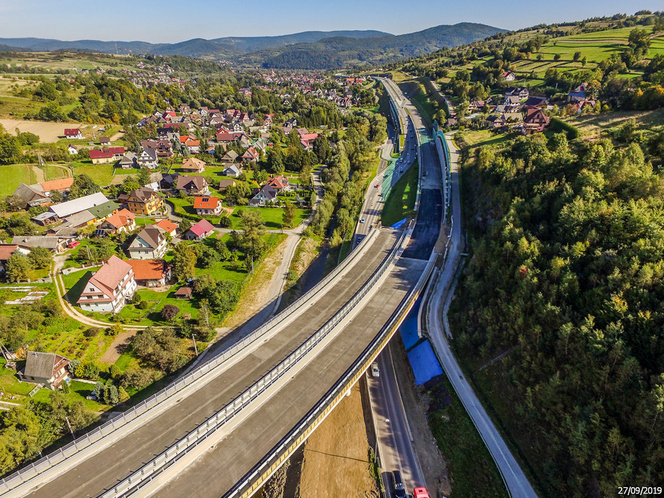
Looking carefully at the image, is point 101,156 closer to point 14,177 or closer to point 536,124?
point 14,177

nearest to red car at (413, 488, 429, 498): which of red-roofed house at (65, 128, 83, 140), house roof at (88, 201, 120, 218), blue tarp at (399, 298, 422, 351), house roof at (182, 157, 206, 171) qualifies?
blue tarp at (399, 298, 422, 351)

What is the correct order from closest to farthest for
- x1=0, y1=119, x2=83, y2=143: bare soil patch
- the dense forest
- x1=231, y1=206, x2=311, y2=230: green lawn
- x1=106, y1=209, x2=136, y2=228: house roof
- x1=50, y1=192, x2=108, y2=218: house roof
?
1. the dense forest
2. x1=106, y1=209, x2=136, y2=228: house roof
3. x1=50, y1=192, x2=108, y2=218: house roof
4. x1=231, y1=206, x2=311, y2=230: green lawn
5. x1=0, y1=119, x2=83, y2=143: bare soil patch

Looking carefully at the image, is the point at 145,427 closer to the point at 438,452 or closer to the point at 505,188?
the point at 438,452

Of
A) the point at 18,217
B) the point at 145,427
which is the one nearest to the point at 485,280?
the point at 145,427

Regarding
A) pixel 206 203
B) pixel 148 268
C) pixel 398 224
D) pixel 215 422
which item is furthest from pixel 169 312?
pixel 398 224

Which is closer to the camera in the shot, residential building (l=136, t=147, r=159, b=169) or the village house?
Result: the village house

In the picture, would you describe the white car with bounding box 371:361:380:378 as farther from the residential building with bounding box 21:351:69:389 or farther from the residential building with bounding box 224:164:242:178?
the residential building with bounding box 224:164:242:178
